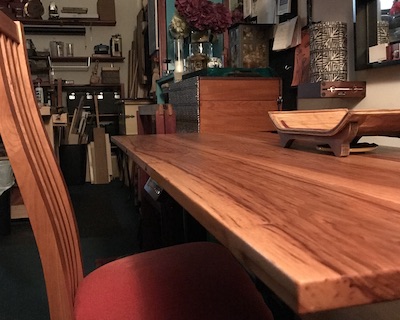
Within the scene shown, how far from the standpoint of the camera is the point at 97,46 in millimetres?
6023

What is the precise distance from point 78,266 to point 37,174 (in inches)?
11.7

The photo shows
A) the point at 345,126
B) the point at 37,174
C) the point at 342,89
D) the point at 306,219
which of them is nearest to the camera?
the point at 306,219

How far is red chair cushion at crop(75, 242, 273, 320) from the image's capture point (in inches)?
35.4

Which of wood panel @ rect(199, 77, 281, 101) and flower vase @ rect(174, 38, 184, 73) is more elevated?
flower vase @ rect(174, 38, 184, 73)

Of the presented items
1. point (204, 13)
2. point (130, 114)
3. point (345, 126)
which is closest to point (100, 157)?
point (130, 114)

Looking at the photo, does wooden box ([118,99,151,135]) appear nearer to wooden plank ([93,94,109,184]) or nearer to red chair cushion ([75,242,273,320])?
wooden plank ([93,94,109,184])

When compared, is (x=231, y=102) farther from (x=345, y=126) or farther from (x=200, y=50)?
(x=345, y=126)

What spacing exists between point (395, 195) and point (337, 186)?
8 cm

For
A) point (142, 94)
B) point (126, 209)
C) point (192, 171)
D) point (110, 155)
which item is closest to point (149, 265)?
point (192, 171)

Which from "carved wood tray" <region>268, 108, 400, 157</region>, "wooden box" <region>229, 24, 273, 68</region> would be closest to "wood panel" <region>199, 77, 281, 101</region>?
"wooden box" <region>229, 24, 273, 68</region>

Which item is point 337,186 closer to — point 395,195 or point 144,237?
point 395,195

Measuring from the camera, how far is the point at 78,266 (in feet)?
3.26

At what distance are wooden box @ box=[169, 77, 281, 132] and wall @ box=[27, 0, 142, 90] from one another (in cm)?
428

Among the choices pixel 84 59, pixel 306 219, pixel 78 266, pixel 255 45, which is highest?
pixel 84 59
